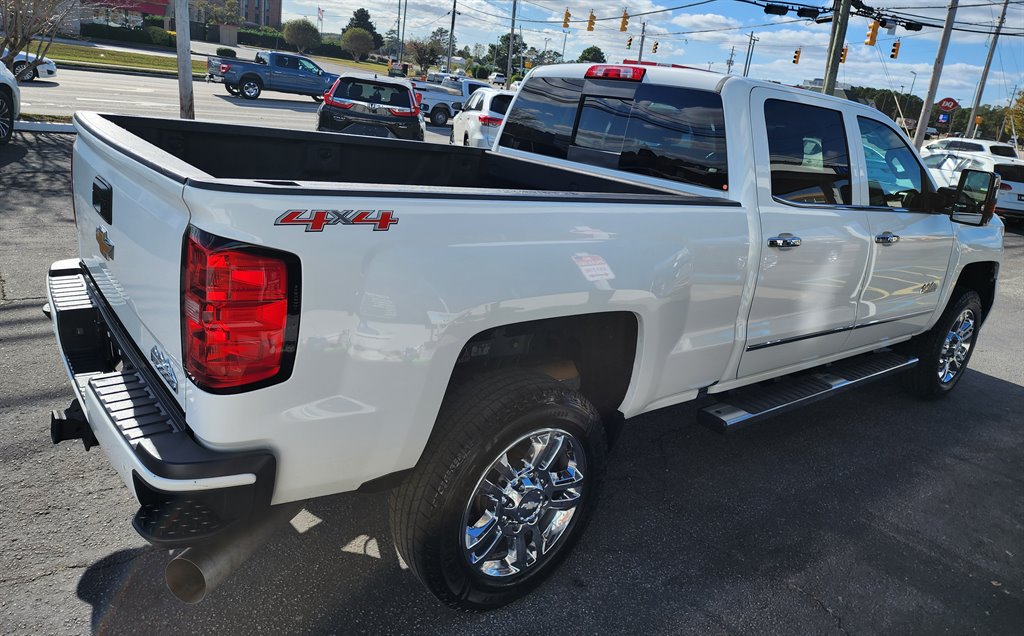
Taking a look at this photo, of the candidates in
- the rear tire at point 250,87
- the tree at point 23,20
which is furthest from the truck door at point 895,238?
the rear tire at point 250,87

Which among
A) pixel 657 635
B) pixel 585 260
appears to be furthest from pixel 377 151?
pixel 657 635

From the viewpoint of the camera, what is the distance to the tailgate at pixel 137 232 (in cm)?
207

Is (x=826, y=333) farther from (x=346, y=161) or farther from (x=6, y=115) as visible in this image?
(x=6, y=115)

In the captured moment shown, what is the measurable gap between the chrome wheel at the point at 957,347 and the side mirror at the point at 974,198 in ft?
2.71

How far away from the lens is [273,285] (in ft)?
6.40

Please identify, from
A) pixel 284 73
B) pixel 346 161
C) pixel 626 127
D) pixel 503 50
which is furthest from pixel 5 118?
pixel 503 50

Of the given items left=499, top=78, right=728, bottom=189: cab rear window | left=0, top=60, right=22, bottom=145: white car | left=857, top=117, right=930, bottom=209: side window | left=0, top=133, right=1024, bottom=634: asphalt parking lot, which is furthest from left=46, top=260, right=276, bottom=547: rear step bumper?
left=0, top=60, right=22, bottom=145: white car

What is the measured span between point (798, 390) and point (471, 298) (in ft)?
8.10

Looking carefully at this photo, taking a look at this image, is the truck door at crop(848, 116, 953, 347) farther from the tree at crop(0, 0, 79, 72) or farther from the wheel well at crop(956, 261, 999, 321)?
the tree at crop(0, 0, 79, 72)

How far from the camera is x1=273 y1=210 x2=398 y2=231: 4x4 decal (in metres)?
1.94

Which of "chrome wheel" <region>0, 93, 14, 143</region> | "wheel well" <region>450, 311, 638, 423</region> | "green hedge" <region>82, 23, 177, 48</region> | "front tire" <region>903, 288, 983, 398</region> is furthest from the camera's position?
"green hedge" <region>82, 23, 177, 48</region>

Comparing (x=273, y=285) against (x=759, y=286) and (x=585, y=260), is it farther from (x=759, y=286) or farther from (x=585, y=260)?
(x=759, y=286)

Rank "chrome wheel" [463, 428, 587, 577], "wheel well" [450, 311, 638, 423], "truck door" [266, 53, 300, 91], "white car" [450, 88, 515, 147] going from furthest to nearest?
1. "truck door" [266, 53, 300, 91]
2. "white car" [450, 88, 515, 147]
3. "wheel well" [450, 311, 638, 423]
4. "chrome wheel" [463, 428, 587, 577]

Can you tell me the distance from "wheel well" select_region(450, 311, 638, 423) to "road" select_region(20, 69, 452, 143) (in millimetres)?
12873
